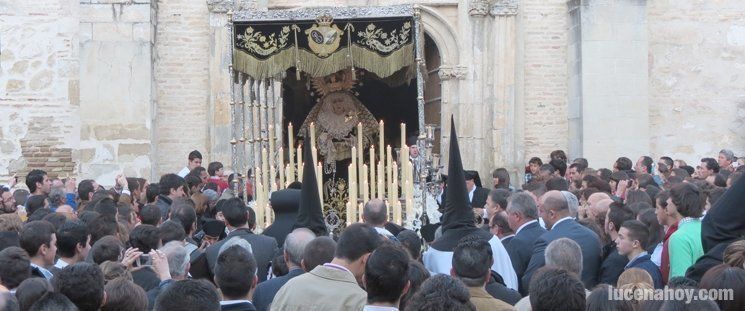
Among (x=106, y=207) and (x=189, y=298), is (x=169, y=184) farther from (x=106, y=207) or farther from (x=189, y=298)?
(x=189, y=298)

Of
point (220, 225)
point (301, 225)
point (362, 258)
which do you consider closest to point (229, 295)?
point (362, 258)

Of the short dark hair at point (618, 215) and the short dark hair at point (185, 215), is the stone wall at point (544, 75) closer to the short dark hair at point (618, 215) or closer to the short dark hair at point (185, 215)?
the short dark hair at point (618, 215)

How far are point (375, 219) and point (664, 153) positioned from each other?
10.3 m

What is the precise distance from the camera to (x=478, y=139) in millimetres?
17328

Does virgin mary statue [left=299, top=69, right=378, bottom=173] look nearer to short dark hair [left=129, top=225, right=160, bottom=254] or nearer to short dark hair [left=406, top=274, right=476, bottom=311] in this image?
short dark hair [left=129, top=225, right=160, bottom=254]

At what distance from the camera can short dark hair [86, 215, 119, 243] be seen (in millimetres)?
7934

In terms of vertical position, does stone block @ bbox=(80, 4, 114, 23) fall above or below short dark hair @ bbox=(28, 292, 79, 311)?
above

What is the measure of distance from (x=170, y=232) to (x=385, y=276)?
2539 mm

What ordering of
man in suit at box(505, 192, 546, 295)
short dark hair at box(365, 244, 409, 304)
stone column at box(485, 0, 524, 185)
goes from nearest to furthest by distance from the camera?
short dark hair at box(365, 244, 409, 304)
man in suit at box(505, 192, 546, 295)
stone column at box(485, 0, 524, 185)

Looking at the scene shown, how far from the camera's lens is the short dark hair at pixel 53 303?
499 centimetres

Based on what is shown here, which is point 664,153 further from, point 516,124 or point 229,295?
point 229,295

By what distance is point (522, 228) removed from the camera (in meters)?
7.99

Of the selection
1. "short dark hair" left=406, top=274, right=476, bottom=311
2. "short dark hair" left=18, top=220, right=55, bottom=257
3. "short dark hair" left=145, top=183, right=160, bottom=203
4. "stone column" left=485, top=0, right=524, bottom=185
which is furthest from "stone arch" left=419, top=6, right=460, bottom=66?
"short dark hair" left=406, top=274, right=476, bottom=311

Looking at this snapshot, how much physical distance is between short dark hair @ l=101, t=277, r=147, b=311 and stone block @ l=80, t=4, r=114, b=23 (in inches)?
453
